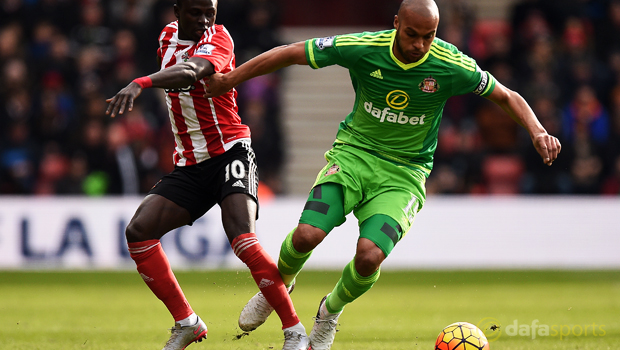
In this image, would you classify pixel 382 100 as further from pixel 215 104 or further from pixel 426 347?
pixel 426 347

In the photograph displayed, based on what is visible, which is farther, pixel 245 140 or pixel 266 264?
pixel 245 140

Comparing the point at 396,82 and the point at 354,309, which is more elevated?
the point at 396,82

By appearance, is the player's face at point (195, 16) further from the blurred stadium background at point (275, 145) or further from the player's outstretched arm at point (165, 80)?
the blurred stadium background at point (275, 145)

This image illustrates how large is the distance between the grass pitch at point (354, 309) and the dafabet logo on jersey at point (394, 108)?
5.85ft

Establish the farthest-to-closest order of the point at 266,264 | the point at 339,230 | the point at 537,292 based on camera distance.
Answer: the point at 339,230, the point at 537,292, the point at 266,264

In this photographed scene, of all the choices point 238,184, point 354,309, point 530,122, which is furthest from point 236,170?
point 354,309

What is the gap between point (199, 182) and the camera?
5648mm

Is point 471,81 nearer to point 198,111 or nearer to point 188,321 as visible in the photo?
point 198,111

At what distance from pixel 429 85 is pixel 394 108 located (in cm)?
29

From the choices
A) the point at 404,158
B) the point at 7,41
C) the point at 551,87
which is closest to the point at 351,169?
the point at 404,158

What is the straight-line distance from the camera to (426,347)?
613 centimetres

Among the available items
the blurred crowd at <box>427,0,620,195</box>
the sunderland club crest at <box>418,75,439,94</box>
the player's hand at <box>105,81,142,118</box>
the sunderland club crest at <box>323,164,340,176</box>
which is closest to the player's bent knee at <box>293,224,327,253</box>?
the sunderland club crest at <box>323,164,340,176</box>

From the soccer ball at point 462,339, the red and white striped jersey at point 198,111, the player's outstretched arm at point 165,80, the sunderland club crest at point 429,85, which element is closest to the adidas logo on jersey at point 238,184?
the red and white striped jersey at point 198,111

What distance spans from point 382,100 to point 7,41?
34.0 feet
